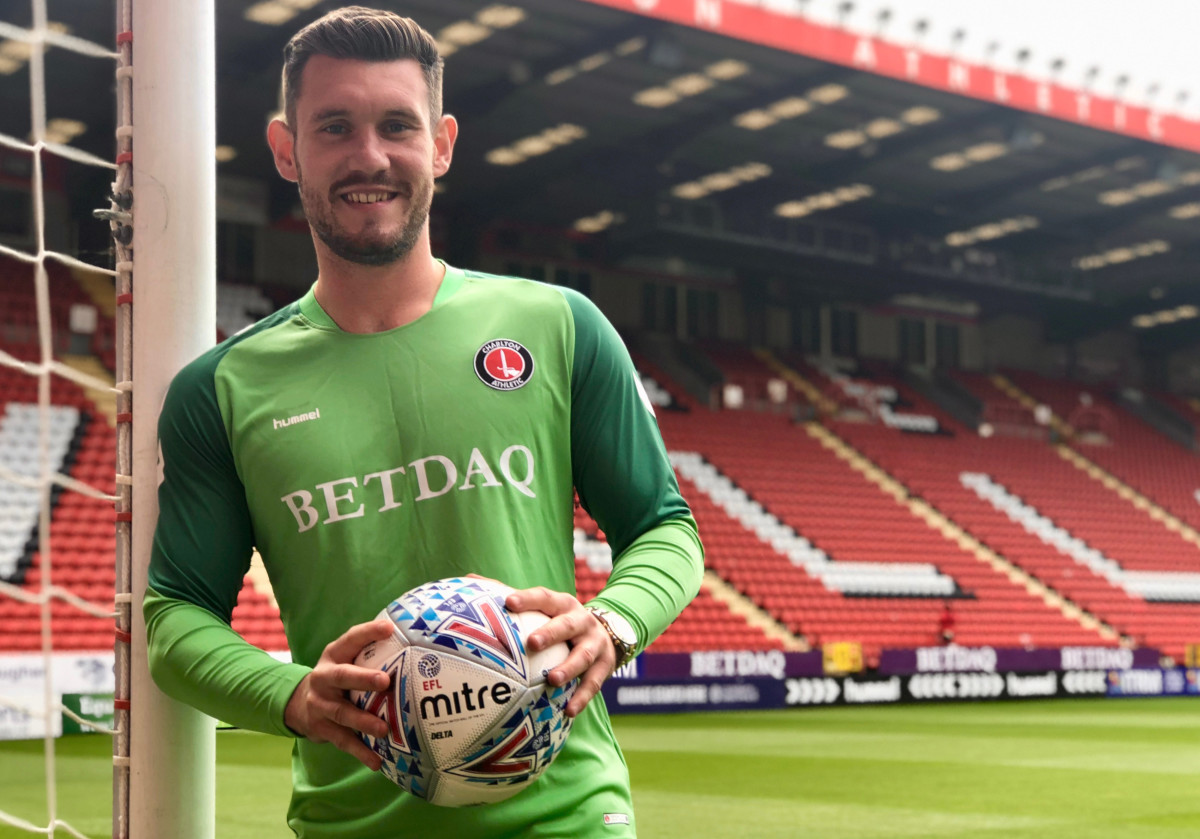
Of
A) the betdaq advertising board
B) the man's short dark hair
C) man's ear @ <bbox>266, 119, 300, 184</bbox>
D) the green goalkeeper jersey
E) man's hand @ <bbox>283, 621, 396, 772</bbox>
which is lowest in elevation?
the betdaq advertising board

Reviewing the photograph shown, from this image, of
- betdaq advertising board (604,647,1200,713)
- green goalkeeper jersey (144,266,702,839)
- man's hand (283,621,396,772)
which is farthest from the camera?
betdaq advertising board (604,647,1200,713)

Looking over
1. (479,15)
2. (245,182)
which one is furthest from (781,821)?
(245,182)

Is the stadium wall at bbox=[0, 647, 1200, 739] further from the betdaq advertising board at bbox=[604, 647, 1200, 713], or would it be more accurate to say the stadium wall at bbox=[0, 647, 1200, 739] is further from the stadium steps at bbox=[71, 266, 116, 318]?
the stadium steps at bbox=[71, 266, 116, 318]

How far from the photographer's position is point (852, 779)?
11.3 m

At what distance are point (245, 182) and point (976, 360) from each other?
63.3ft

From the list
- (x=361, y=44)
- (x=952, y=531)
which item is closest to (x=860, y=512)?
(x=952, y=531)

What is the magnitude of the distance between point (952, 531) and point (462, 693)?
27512mm

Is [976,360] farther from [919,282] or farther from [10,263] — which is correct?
[10,263]

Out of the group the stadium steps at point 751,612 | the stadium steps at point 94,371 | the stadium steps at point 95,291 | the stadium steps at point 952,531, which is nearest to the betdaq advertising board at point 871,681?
the stadium steps at point 751,612

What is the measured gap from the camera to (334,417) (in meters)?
2.39

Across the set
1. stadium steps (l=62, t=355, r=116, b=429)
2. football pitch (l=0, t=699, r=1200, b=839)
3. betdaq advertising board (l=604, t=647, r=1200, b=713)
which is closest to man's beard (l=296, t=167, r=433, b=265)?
football pitch (l=0, t=699, r=1200, b=839)

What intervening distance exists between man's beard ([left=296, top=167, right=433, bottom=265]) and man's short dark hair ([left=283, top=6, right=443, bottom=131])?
125 millimetres

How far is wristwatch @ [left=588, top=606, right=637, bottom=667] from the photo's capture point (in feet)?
6.99

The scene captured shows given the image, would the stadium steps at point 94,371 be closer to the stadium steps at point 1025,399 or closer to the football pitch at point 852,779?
the football pitch at point 852,779
